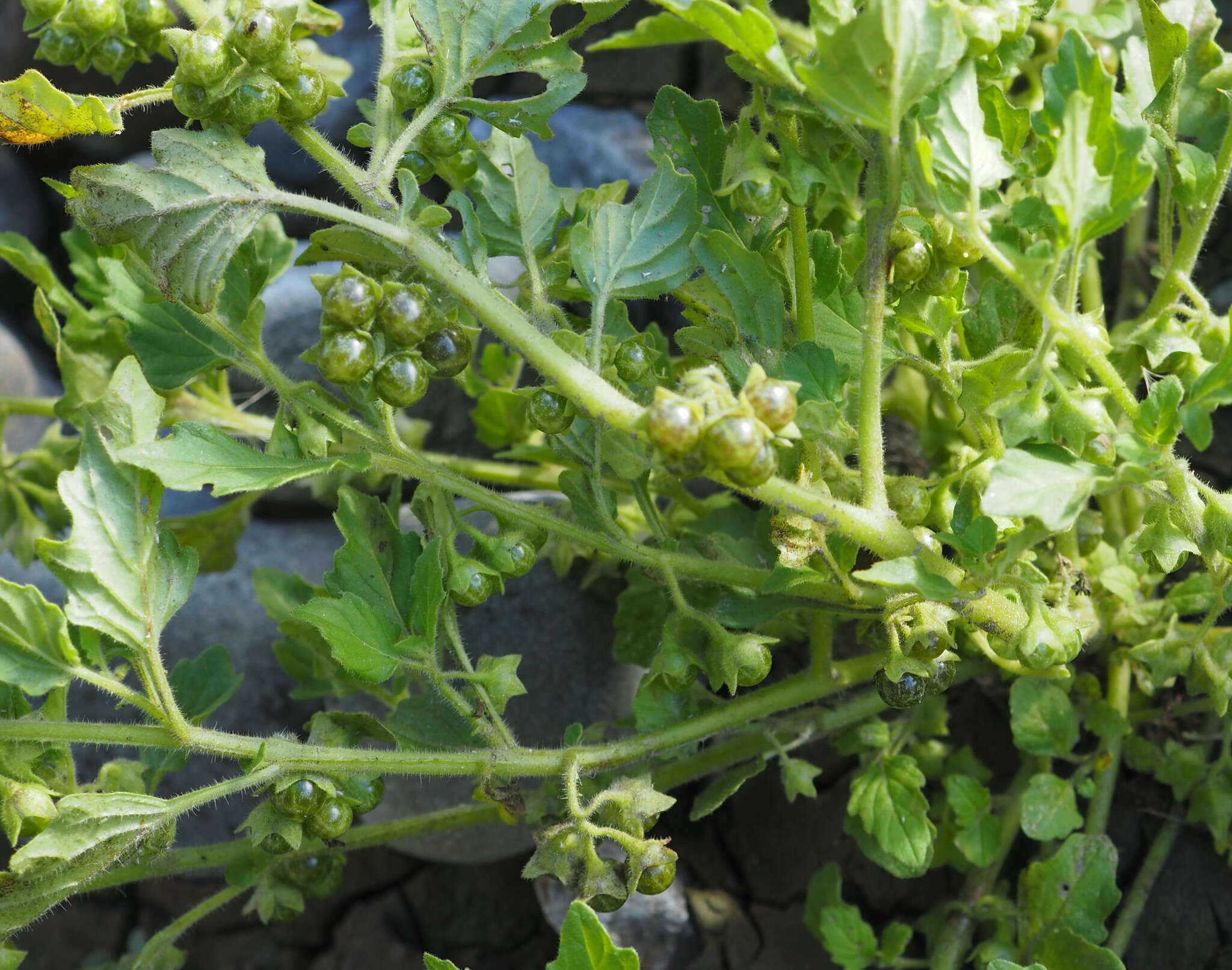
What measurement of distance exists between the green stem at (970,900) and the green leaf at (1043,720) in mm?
103

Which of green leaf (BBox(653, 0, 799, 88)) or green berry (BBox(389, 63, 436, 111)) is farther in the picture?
green berry (BBox(389, 63, 436, 111))

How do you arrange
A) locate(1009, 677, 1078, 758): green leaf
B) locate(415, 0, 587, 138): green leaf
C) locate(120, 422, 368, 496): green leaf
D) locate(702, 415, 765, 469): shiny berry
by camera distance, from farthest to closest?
locate(1009, 677, 1078, 758): green leaf < locate(415, 0, 587, 138): green leaf < locate(120, 422, 368, 496): green leaf < locate(702, 415, 765, 469): shiny berry

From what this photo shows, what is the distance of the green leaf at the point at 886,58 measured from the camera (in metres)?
1.06

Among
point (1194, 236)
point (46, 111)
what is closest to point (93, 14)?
point (46, 111)

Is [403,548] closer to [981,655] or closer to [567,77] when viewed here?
[567,77]

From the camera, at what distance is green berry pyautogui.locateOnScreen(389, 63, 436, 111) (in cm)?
135

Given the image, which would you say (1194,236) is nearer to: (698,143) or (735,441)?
(698,143)

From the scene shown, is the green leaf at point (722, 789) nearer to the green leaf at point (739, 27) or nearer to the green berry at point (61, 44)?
the green leaf at point (739, 27)

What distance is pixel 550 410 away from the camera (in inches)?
53.3

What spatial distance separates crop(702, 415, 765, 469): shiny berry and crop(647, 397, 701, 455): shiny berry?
19 millimetres

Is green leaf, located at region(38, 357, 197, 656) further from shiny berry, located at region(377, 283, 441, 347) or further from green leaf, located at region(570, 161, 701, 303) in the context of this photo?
green leaf, located at region(570, 161, 701, 303)

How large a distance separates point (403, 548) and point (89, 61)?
90 centimetres

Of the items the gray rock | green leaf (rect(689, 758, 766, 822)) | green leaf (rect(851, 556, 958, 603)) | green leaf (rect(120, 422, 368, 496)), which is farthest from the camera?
the gray rock

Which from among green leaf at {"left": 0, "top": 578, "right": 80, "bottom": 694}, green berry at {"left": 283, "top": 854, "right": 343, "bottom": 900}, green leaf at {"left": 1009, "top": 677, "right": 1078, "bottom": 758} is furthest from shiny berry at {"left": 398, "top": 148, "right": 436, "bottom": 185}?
green leaf at {"left": 1009, "top": 677, "right": 1078, "bottom": 758}
